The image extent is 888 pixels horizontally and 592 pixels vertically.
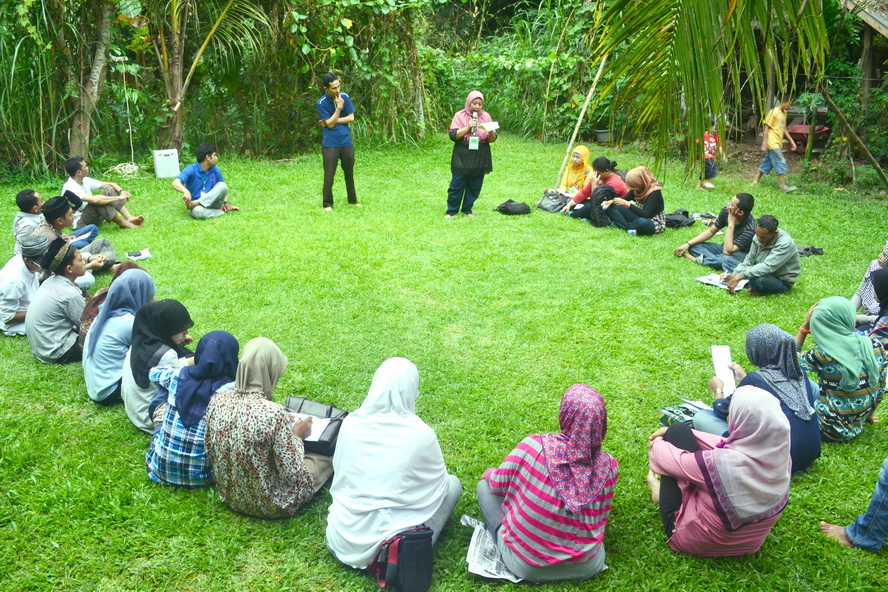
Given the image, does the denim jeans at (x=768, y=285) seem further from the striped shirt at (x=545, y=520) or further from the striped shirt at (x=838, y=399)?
the striped shirt at (x=545, y=520)

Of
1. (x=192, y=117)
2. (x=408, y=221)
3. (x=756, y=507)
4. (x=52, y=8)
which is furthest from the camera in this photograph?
(x=192, y=117)

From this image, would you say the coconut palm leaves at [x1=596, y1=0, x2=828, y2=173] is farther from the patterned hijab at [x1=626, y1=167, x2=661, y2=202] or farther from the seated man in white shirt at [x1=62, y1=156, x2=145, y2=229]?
the seated man in white shirt at [x1=62, y1=156, x2=145, y2=229]

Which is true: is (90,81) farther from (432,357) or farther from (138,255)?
(432,357)

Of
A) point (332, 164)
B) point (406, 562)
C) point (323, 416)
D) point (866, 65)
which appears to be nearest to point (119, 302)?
point (323, 416)

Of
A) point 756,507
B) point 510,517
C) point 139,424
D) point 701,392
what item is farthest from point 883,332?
point 139,424

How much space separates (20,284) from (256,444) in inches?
129

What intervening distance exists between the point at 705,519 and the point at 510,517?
2.87ft

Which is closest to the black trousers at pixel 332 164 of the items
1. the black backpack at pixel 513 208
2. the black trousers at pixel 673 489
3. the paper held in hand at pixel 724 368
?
the black backpack at pixel 513 208

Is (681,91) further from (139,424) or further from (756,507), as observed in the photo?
(139,424)

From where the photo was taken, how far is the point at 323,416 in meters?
4.10

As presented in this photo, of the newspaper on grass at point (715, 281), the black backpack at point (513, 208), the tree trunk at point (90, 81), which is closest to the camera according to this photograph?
the newspaper on grass at point (715, 281)

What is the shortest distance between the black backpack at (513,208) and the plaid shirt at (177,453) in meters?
5.97

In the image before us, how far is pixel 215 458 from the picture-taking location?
11.1ft

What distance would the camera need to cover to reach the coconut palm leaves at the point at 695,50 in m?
2.02
